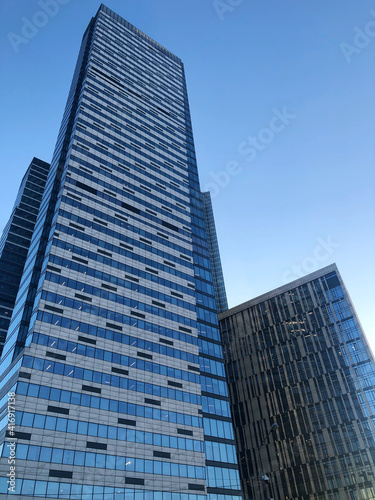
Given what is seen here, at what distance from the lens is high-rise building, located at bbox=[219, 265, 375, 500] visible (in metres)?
91.9

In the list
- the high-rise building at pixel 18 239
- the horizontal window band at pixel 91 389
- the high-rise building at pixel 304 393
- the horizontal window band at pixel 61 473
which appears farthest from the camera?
the high-rise building at pixel 18 239

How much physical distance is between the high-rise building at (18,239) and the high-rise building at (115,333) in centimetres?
2861

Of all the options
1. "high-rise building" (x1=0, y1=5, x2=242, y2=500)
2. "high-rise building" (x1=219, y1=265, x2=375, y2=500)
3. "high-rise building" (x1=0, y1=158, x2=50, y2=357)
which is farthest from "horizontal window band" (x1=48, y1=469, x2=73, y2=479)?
"high-rise building" (x1=219, y1=265, x2=375, y2=500)

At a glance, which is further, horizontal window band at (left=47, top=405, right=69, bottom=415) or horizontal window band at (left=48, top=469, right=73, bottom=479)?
horizontal window band at (left=47, top=405, right=69, bottom=415)

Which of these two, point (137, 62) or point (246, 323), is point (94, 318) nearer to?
point (246, 323)

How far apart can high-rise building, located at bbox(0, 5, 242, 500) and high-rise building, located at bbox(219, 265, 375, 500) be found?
31.3m

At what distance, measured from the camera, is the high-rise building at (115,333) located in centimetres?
5531

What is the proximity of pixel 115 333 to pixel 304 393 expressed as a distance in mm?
58577

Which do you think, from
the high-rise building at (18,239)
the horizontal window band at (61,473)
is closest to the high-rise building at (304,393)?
the horizontal window band at (61,473)

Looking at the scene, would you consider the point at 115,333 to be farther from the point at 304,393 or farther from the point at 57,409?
the point at 304,393

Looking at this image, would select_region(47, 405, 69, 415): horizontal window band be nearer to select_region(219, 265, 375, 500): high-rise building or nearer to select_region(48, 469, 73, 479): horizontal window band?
select_region(48, 469, 73, 479): horizontal window band

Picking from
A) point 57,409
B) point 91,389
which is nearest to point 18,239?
point 91,389

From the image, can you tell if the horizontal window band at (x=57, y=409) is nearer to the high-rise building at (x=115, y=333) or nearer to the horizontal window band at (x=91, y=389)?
the high-rise building at (x=115, y=333)

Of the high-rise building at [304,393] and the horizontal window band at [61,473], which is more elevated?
the high-rise building at [304,393]
